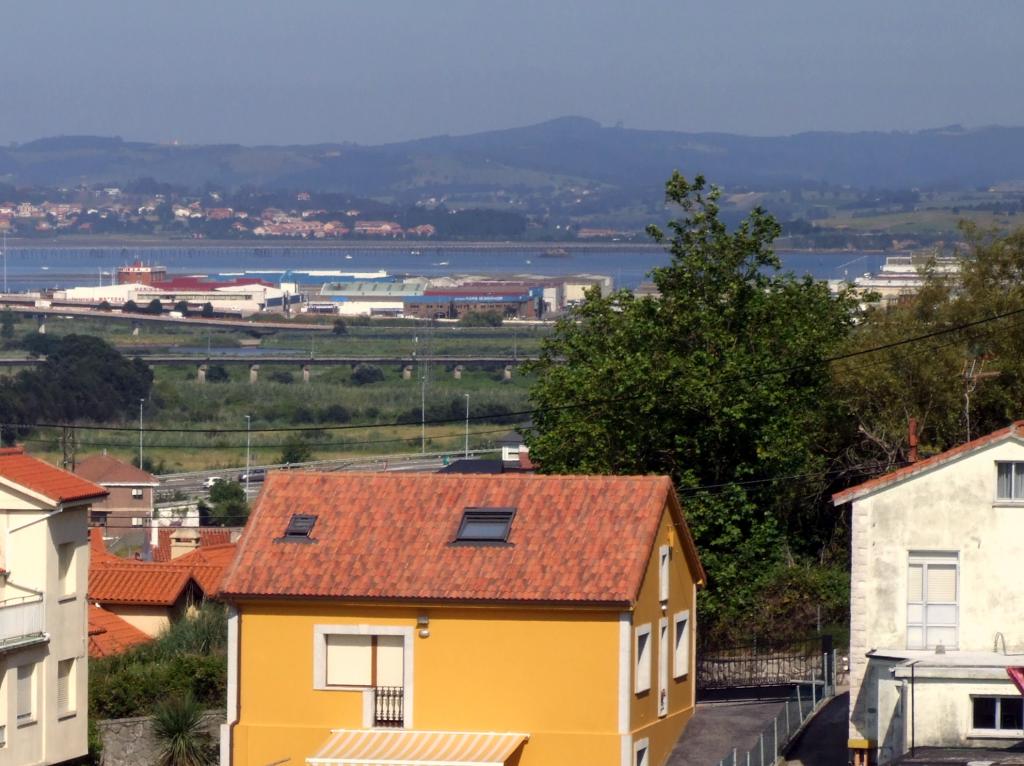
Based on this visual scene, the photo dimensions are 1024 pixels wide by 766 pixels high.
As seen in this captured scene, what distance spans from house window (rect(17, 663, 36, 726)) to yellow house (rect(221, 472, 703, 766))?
321 cm

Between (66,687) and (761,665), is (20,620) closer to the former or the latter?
(66,687)

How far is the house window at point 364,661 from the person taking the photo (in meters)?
19.3

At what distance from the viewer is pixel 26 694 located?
21.8 meters

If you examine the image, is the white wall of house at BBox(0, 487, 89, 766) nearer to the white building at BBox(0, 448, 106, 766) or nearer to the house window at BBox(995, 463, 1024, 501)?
the white building at BBox(0, 448, 106, 766)

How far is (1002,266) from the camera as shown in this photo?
35.5 meters

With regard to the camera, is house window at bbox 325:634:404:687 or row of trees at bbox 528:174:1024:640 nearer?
house window at bbox 325:634:404:687

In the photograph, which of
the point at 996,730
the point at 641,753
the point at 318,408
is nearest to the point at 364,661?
the point at 641,753

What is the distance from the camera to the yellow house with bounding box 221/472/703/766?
18.8 metres

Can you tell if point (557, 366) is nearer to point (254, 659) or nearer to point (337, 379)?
point (254, 659)

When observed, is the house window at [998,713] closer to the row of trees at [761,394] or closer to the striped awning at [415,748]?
the striped awning at [415,748]

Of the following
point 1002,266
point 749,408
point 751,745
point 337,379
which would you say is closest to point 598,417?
point 749,408

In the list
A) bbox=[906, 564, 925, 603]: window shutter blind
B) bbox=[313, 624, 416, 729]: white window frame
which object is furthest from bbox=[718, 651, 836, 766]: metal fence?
bbox=[313, 624, 416, 729]: white window frame

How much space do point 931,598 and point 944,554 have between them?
410 mm

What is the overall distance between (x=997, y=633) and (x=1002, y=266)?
1782cm
